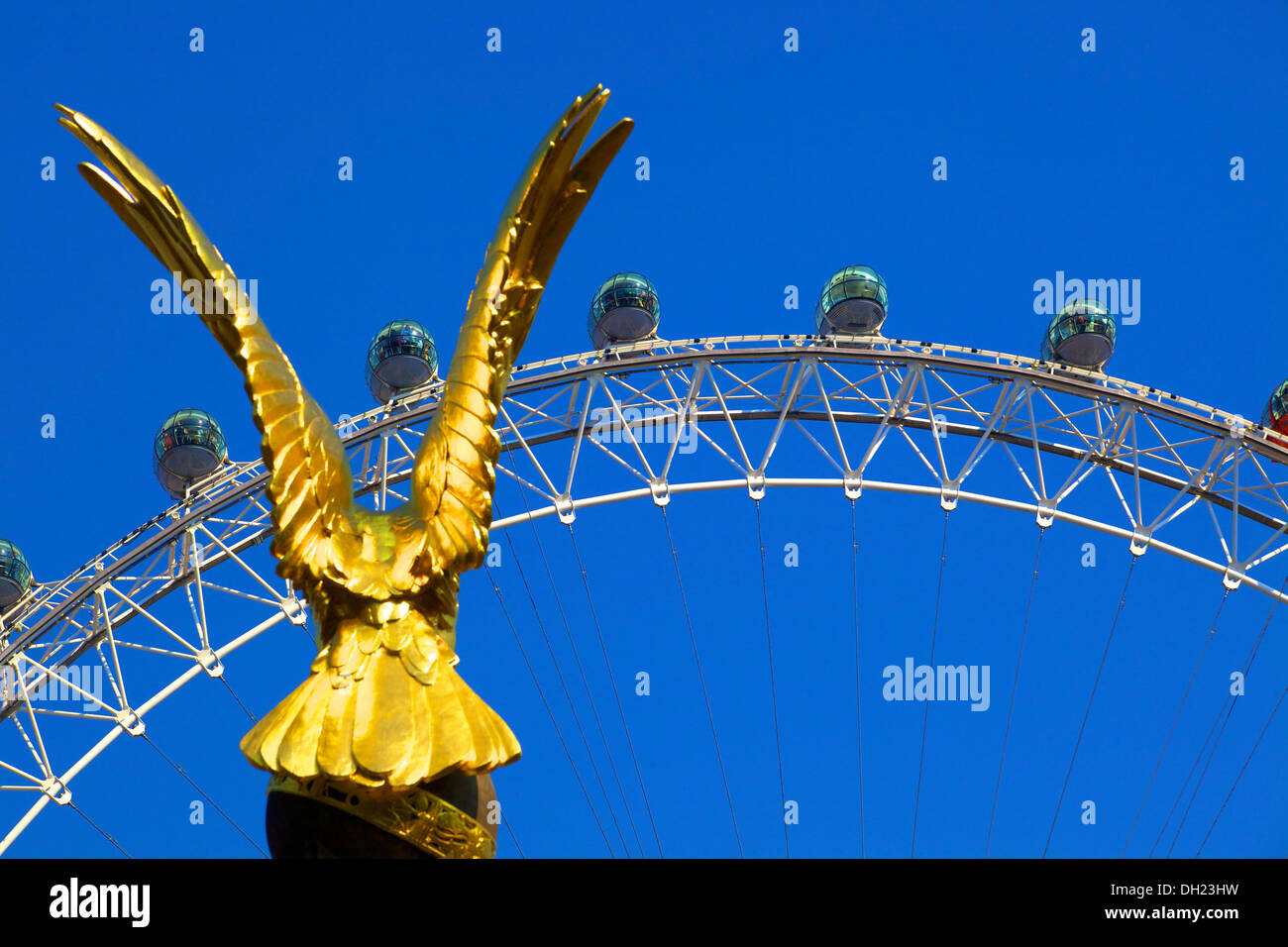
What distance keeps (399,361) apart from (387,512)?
10.2 meters

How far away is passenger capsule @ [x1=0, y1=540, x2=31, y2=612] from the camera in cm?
2011

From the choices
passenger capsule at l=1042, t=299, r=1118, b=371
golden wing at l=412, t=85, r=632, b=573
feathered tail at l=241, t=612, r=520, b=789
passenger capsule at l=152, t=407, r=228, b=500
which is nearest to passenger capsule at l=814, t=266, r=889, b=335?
passenger capsule at l=1042, t=299, r=1118, b=371

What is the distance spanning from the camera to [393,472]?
20016 millimetres

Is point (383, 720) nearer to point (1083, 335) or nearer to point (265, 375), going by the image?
point (265, 375)

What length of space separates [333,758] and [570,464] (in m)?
11.2

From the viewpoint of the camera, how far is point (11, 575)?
20156mm

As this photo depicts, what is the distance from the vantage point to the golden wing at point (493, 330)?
389 inches

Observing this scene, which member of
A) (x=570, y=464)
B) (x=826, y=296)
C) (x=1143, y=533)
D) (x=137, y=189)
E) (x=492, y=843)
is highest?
(x=826, y=296)

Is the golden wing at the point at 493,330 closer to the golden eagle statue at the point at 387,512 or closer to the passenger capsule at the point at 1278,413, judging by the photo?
the golden eagle statue at the point at 387,512

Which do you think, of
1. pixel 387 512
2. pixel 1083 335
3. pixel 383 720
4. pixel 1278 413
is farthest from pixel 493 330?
pixel 1278 413

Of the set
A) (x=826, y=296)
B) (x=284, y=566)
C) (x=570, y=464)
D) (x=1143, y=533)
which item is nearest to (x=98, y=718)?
(x=570, y=464)

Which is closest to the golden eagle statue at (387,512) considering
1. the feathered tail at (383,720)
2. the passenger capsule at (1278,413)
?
the feathered tail at (383,720)

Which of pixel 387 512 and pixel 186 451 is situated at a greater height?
pixel 186 451
